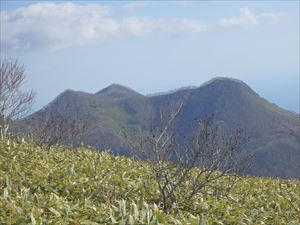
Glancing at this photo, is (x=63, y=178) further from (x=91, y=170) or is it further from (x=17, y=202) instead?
(x=17, y=202)

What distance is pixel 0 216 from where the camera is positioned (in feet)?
31.2

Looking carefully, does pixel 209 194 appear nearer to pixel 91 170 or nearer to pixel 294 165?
pixel 91 170

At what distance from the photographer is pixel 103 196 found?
13648mm

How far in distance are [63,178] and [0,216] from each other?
692 cm

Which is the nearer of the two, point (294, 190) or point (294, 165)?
point (294, 190)

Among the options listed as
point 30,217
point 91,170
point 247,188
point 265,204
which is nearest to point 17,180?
point 91,170

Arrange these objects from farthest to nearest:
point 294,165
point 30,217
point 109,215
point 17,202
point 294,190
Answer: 1. point 294,165
2. point 294,190
3. point 17,202
4. point 109,215
5. point 30,217

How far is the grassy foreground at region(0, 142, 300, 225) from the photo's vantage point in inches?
393

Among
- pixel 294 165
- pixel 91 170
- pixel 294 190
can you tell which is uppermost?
pixel 91 170

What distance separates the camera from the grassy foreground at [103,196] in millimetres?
9970

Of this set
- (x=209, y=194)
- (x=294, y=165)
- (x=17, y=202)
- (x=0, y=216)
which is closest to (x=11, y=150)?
(x=209, y=194)

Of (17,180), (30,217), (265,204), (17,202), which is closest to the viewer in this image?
(30,217)

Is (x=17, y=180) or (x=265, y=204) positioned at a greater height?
(x=17, y=180)

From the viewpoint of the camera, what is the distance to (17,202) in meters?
11.1
